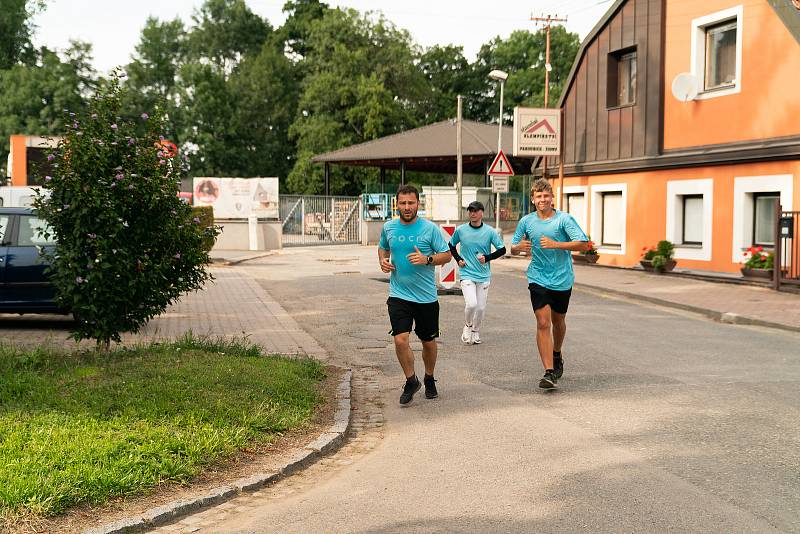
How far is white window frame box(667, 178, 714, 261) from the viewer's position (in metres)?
20.6

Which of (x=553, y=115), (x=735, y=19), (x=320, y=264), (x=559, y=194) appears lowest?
(x=320, y=264)

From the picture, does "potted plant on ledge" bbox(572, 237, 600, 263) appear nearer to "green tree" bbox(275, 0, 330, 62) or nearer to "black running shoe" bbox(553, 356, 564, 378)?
"black running shoe" bbox(553, 356, 564, 378)

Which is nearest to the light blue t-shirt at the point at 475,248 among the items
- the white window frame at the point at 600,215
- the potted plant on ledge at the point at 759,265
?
the potted plant on ledge at the point at 759,265

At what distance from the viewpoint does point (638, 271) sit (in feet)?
74.5

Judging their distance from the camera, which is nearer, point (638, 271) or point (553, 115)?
point (638, 271)

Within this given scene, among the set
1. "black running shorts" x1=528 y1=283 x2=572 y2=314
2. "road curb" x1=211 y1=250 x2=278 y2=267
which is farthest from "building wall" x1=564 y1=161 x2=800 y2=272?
"black running shorts" x1=528 y1=283 x2=572 y2=314

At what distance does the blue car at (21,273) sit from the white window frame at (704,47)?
604 inches

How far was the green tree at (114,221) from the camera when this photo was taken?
8.24 metres

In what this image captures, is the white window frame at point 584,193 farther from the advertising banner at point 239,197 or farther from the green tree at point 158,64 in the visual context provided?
the green tree at point 158,64

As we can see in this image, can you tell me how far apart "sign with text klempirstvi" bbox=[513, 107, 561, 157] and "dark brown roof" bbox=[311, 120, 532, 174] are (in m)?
16.7

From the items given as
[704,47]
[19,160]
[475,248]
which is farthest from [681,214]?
[19,160]

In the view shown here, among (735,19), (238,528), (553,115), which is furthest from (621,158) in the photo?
(238,528)

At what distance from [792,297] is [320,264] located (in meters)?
14.4

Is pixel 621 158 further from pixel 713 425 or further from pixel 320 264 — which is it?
pixel 713 425
